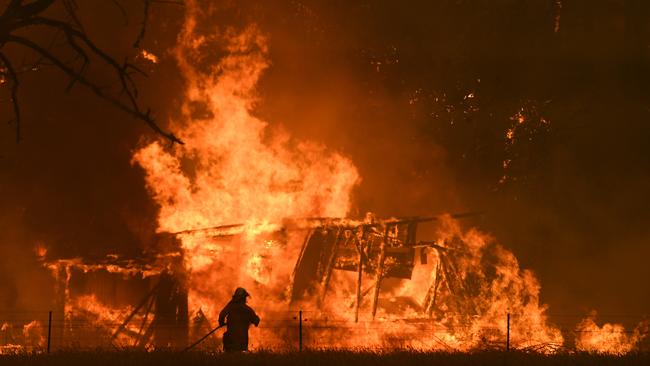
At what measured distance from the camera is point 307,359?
10195 mm

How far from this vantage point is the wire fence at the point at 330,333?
57.7 ft

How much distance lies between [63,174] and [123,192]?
193cm

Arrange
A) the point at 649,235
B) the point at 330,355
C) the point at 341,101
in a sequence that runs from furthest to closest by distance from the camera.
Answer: the point at 341,101 < the point at 649,235 < the point at 330,355

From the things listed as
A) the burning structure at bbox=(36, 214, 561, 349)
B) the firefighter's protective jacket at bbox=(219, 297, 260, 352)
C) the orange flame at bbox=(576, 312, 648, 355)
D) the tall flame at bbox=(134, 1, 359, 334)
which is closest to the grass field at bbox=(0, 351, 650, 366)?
the firefighter's protective jacket at bbox=(219, 297, 260, 352)

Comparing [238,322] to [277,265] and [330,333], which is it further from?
[277,265]

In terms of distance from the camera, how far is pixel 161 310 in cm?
1809

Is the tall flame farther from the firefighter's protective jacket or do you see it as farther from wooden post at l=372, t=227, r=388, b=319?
the firefighter's protective jacket

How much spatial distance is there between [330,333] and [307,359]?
7.83 metres

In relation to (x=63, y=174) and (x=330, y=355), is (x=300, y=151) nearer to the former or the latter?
(x=63, y=174)

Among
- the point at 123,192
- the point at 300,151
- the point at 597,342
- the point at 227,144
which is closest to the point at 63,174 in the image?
the point at 123,192

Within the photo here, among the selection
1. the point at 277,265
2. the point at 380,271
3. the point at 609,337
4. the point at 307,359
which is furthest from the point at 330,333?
the point at 307,359

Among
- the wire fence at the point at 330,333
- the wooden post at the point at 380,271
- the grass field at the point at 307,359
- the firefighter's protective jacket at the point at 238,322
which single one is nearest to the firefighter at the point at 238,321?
the firefighter's protective jacket at the point at 238,322

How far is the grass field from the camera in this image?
9.96m

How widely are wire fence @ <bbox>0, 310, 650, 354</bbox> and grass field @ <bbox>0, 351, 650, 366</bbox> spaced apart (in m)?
6.40
